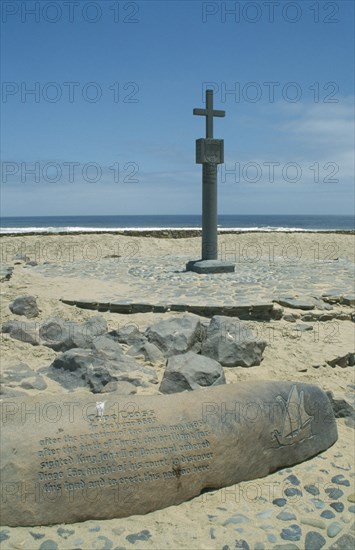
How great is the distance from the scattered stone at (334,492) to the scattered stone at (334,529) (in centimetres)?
30

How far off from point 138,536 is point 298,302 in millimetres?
5607

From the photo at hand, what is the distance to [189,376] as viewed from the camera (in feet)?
15.4

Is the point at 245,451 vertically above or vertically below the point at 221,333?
below

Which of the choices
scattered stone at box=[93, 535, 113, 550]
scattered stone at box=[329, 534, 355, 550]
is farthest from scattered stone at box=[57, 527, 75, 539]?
scattered stone at box=[329, 534, 355, 550]

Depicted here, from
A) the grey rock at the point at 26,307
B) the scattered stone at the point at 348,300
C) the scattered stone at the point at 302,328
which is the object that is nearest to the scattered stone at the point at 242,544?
the scattered stone at the point at 302,328

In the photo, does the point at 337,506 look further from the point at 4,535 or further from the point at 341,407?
the point at 4,535

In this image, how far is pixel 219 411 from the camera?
3832mm

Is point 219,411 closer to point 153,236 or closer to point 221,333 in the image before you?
point 221,333

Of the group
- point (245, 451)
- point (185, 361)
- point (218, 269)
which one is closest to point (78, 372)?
point (185, 361)

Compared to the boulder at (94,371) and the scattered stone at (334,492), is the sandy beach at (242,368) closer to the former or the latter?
the scattered stone at (334,492)

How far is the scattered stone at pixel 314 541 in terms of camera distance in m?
3.26

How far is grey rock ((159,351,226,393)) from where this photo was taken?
4.67 metres

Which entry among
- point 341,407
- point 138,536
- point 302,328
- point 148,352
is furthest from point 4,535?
point 302,328

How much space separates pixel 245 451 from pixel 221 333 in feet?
7.52
